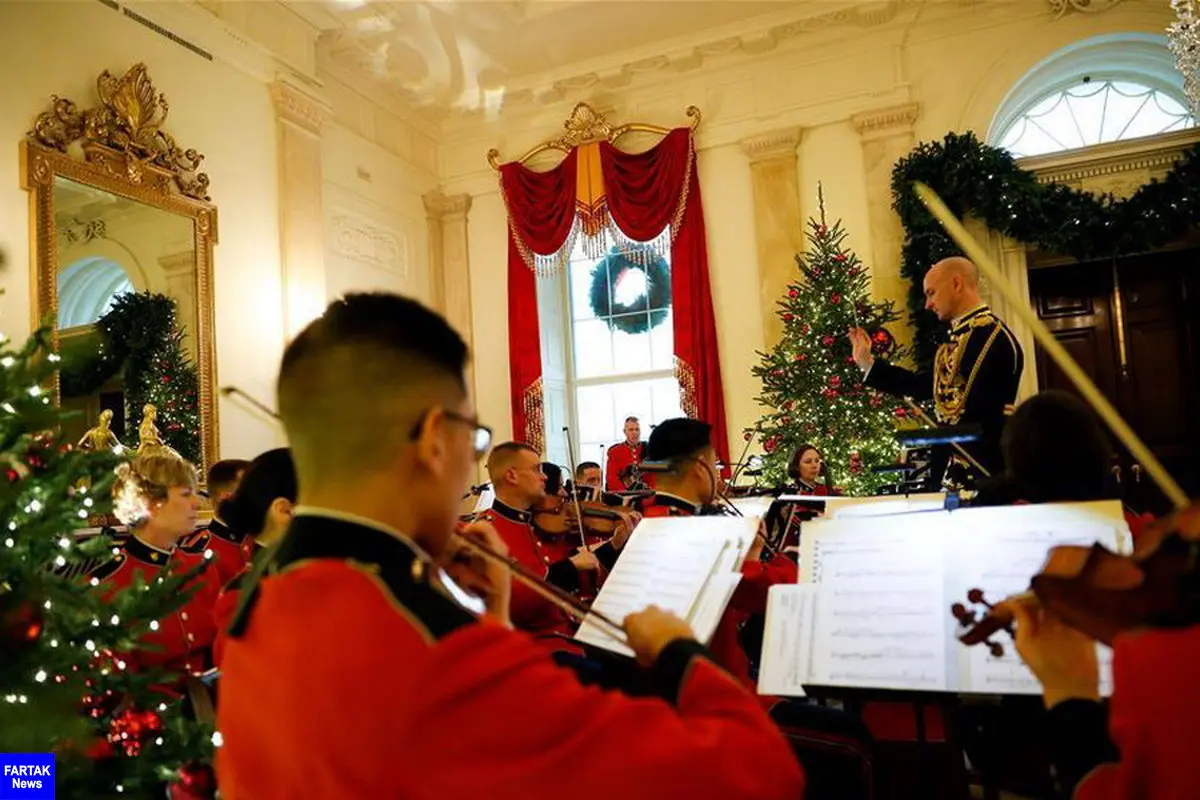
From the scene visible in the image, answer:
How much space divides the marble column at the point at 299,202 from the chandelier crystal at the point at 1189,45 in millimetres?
6495

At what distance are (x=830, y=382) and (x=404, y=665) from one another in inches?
249

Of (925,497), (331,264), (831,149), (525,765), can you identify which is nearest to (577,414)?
(331,264)

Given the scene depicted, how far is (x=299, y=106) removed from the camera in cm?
732

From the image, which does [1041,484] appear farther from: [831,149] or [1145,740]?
[831,149]

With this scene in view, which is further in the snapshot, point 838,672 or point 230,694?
point 838,672

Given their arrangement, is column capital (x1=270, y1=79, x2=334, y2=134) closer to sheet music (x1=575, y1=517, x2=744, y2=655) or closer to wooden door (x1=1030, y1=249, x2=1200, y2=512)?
sheet music (x1=575, y1=517, x2=744, y2=655)

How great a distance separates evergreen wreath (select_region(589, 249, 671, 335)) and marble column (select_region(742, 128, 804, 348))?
119 centimetres

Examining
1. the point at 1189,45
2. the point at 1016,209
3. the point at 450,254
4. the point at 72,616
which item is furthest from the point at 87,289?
the point at 1189,45

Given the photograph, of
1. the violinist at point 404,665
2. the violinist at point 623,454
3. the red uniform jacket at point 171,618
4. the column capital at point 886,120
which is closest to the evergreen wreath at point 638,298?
the violinist at point 623,454

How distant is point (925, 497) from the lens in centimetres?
221

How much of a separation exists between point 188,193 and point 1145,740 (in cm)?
661

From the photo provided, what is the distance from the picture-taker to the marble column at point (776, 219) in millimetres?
8156

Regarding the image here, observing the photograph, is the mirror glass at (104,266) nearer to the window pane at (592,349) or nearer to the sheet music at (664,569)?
the sheet music at (664,569)

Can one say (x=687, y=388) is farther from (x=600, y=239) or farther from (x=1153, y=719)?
(x=1153, y=719)
